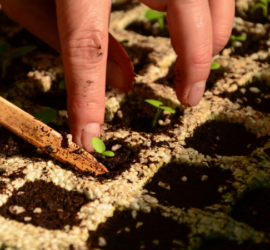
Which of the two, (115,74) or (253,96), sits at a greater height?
(115,74)

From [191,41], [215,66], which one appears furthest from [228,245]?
[215,66]

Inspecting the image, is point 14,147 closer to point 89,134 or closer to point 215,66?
point 89,134

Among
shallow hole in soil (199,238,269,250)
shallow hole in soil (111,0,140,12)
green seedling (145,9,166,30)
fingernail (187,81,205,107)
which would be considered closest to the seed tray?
shallow hole in soil (199,238,269,250)

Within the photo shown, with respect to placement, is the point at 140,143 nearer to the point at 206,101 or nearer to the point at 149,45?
the point at 206,101

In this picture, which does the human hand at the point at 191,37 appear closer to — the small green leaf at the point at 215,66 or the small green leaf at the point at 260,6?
the small green leaf at the point at 215,66

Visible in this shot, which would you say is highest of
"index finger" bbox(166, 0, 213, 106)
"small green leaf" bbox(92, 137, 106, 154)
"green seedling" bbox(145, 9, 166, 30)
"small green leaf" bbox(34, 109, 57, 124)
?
"index finger" bbox(166, 0, 213, 106)

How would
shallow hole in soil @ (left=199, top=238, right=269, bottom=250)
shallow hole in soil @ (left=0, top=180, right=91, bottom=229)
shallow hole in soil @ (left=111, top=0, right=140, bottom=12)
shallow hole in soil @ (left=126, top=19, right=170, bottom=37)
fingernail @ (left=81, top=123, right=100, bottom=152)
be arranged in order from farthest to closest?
shallow hole in soil @ (left=111, top=0, right=140, bottom=12) → shallow hole in soil @ (left=126, top=19, right=170, bottom=37) → fingernail @ (left=81, top=123, right=100, bottom=152) → shallow hole in soil @ (left=0, top=180, right=91, bottom=229) → shallow hole in soil @ (left=199, top=238, right=269, bottom=250)

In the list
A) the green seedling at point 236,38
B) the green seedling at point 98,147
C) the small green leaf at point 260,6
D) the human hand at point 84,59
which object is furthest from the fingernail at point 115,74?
the small green leaf at point 260,6

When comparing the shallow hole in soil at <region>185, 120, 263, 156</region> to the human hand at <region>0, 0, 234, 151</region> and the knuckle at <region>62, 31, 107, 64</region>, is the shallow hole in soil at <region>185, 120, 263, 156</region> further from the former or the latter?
the knuckle at <region>62, 31, 107, 64</region>
